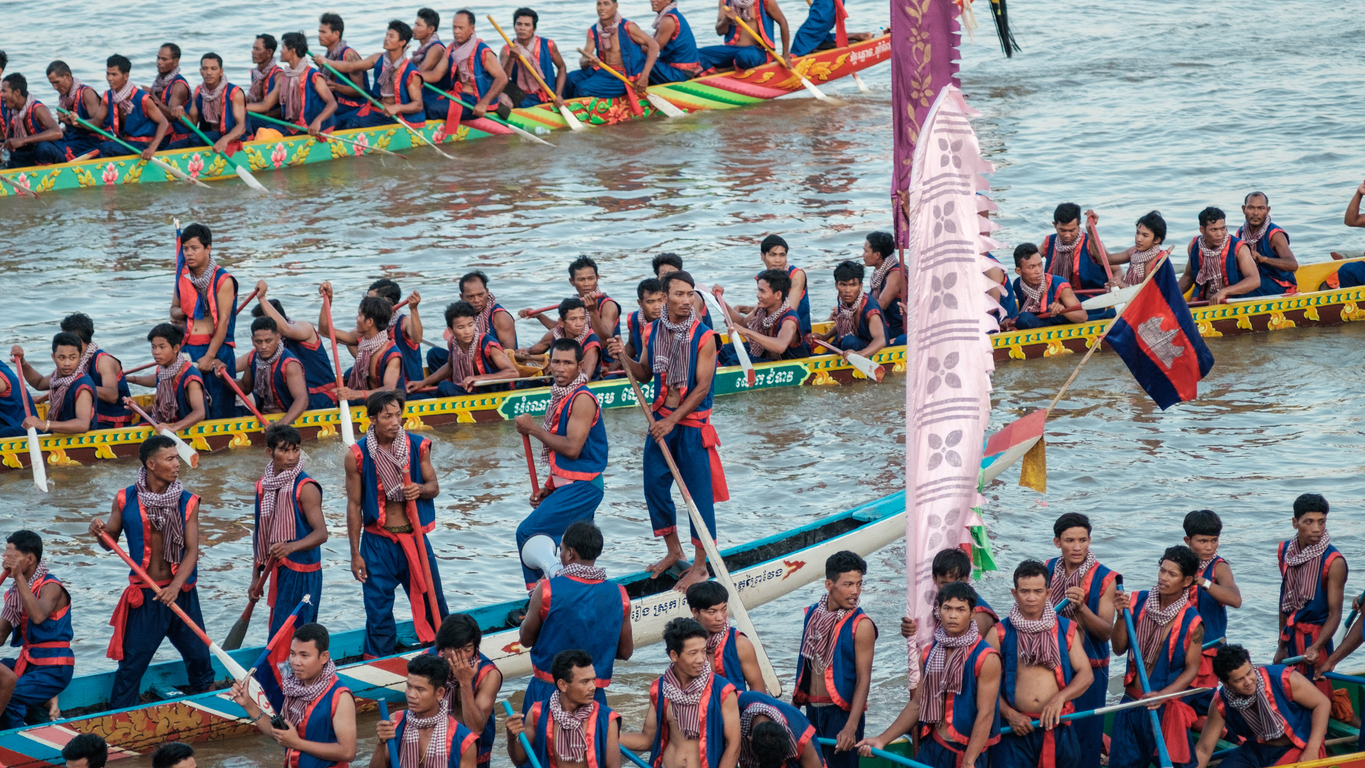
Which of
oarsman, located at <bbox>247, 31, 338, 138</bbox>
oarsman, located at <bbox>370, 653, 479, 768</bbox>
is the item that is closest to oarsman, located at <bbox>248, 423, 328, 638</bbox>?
oarsman, located at <bbox>370, 653, 479, 768</bbox>

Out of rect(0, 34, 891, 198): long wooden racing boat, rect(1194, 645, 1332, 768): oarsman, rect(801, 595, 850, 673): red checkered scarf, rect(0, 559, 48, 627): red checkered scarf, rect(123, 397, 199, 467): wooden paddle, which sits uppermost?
rect(0, 34, 891, 198): long wooden racing boat

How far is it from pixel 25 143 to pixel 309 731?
41.3 ft

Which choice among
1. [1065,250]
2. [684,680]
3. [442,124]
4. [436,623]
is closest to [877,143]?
[442,124]

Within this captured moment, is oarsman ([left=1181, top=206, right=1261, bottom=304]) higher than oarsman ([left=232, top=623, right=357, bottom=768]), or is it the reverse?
oarsman ([left=1181, top=206, right=1261, bottom=304])

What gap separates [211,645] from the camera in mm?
7027

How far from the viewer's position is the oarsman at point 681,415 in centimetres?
806

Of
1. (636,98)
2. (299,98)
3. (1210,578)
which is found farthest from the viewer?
(636,98)

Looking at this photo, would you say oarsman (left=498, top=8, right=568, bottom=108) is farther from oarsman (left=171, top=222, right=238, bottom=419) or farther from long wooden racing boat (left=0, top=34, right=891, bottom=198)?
oarsman (left=171, top=222, right=238, bottom=419)

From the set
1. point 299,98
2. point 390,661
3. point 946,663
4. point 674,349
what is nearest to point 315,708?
point 390,661

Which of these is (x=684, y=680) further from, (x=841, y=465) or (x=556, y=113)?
(x=556, y=113)

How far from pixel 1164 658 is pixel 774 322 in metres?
5.26

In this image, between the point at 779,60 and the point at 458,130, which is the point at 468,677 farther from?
the point at 779,60

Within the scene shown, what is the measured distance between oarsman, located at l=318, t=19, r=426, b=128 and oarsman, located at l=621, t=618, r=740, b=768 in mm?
12529

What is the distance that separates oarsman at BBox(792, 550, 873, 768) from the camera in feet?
21.0
